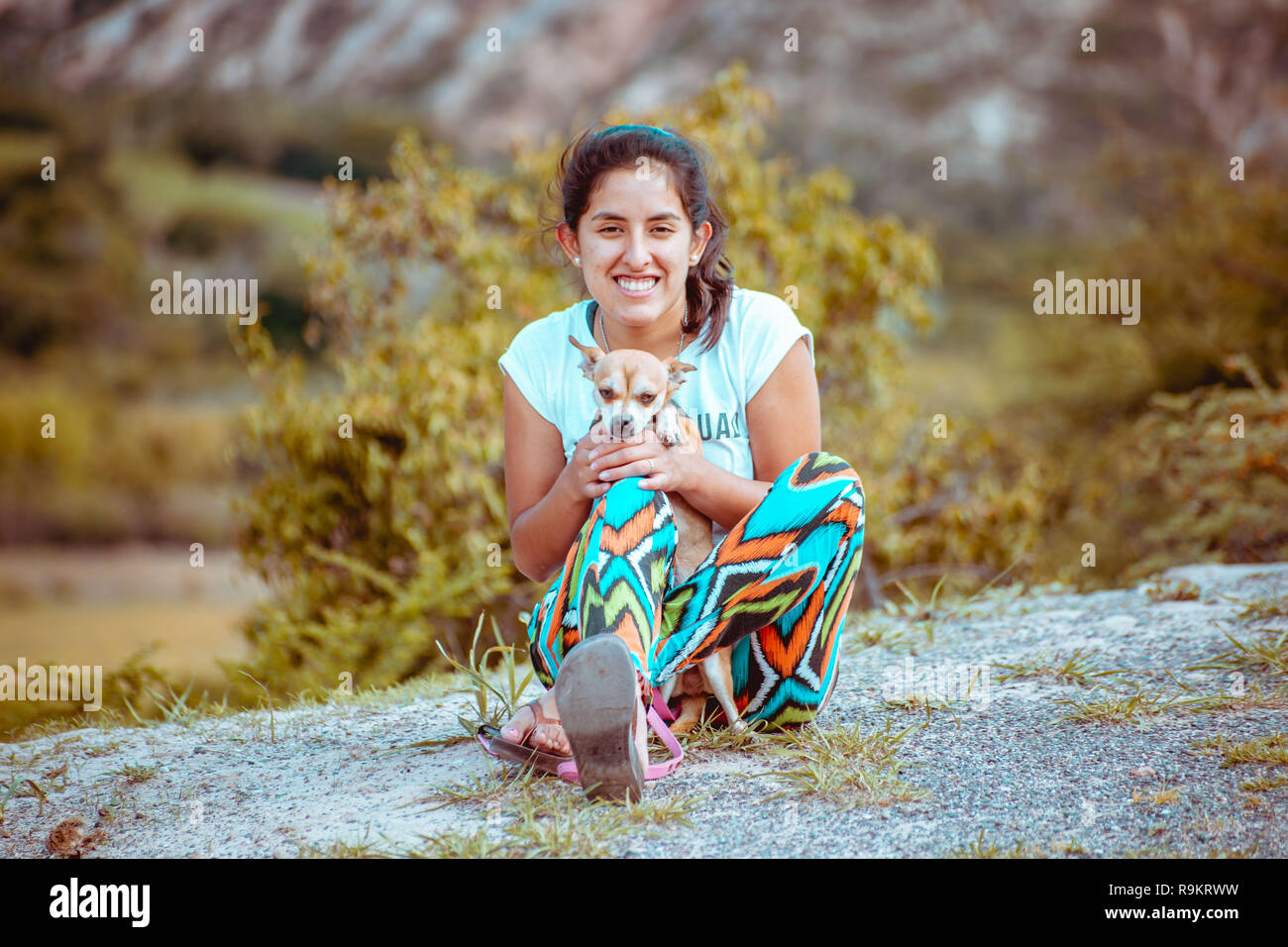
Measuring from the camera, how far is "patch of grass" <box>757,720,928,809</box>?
2449 mm

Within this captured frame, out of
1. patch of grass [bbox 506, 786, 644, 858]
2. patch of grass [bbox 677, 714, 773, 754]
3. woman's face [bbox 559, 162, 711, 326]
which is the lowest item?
patch of grass [bbox 506, 786, 644, 858]

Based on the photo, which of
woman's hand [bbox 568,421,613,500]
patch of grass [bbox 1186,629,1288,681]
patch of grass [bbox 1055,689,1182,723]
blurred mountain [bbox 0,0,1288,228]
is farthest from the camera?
blurred mountain [bbox 0,0,1288,228]

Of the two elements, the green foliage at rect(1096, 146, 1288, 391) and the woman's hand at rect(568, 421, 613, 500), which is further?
the green foliage at rect(1096, 146, 1288, 391)

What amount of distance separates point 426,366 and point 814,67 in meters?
13.3

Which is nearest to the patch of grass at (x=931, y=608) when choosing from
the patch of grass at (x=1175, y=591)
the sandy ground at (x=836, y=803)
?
the sandy ground at (x=836, y=803)

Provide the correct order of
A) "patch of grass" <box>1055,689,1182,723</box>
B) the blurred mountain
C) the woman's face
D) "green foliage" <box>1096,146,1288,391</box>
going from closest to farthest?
1. the woman's face
2. "patch of grass" <box>1055,689,1182,723</box>
3. "green foliage" <box>1096,146,1288,391</box>
4. the blurred mountain

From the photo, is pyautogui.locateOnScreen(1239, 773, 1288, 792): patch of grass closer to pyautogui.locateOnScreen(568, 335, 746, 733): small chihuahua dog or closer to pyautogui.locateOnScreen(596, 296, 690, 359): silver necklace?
pyautogui.locateOnScreen(568, 335, 746, 733): small chihuahua dog

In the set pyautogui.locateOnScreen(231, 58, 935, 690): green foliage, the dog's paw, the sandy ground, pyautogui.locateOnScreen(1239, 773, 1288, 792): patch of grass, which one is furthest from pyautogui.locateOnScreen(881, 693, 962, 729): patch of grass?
pyautogui.locateOnScreen(231, 58, 935, 690): green foliage

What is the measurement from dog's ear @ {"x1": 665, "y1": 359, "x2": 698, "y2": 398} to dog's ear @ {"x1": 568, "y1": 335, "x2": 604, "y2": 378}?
18cm

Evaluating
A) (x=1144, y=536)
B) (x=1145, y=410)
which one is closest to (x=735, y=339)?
(x=1144, y=536)

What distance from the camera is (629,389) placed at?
2654 mm
